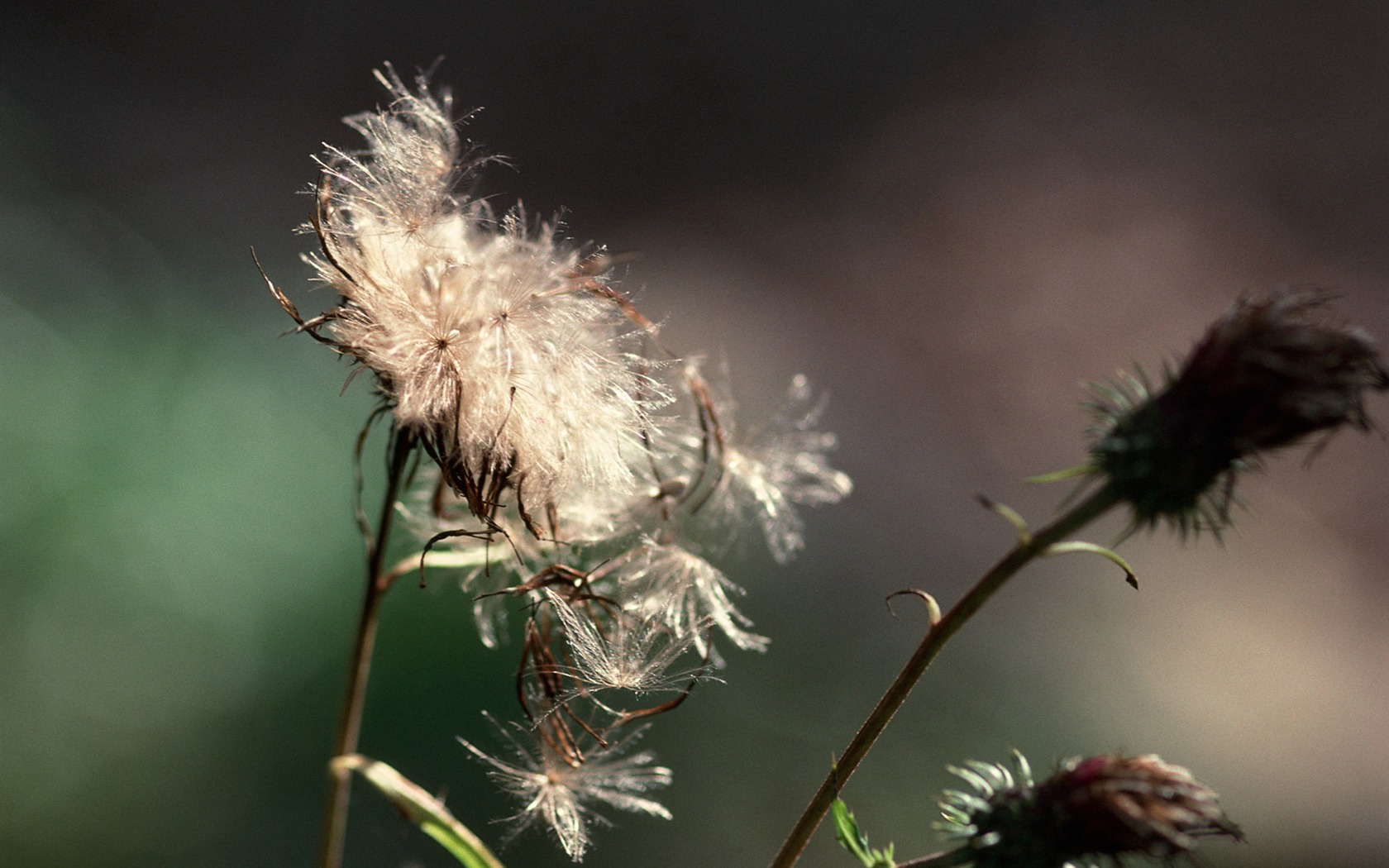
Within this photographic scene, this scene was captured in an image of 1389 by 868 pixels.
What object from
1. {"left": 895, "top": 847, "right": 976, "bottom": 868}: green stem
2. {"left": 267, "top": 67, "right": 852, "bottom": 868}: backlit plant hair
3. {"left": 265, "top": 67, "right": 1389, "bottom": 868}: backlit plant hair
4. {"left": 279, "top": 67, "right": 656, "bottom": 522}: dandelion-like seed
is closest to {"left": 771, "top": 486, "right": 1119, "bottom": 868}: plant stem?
{"left": 265, "top": 67, "right": 1389, "bottom": 868}: backlit plant hair

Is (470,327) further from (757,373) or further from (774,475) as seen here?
(757,373)

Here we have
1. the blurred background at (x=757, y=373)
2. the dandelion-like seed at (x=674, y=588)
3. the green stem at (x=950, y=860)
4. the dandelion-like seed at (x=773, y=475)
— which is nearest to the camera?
the green stem at (x=950, y=860)

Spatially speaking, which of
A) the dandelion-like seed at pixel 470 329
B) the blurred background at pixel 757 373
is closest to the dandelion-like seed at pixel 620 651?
the dandelion-like seed at pixel 470 329

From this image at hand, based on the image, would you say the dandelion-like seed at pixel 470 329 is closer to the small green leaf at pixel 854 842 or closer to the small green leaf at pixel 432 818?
the small green leaf at pixel 432 818

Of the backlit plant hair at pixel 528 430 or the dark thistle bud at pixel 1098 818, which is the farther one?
the backlit plant hair at pixel 528 430

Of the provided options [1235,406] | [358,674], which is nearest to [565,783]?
[358,674]

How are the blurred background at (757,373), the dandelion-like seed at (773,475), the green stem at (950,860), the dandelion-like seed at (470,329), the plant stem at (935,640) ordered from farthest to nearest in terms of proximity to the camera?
the blurred background at (757,373) < the dandelion-like seed at (773,475) < the dandelion-like seed at (470,329) < the green stem at (950,860) < the plant stem at (935,640)

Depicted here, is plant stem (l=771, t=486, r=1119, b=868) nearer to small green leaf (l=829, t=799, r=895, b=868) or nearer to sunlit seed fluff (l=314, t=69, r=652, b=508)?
small green leaf (l=829, t=799, r=895, b=868)

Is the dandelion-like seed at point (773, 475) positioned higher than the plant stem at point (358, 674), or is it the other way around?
the dandelion-like seed at point (773, 475)
